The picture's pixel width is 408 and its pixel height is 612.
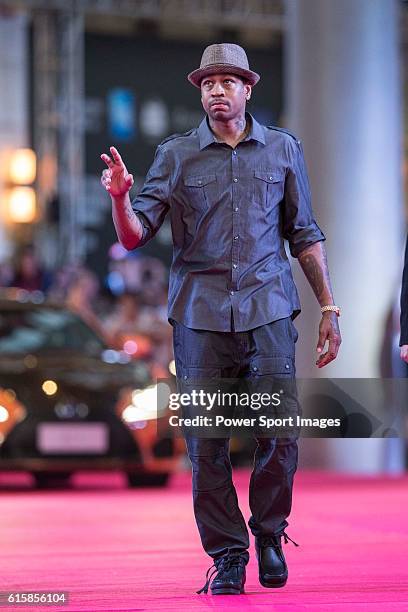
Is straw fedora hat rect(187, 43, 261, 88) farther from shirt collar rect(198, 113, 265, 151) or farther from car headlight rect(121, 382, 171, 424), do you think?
car headlight rect(121, 382, 171, 424)

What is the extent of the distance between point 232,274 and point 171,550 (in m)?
1.95

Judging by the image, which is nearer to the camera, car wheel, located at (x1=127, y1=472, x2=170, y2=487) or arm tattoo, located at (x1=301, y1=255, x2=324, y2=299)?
arm tattoo, located at (x1=301, y1=255, x2=324, y2=299)

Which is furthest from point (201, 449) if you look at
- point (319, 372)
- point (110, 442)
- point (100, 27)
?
point (100, 27)

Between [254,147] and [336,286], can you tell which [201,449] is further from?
[336,286]

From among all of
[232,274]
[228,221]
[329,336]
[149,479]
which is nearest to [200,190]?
[228,221]

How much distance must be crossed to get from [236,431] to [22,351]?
244 inches

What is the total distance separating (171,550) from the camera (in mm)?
6742

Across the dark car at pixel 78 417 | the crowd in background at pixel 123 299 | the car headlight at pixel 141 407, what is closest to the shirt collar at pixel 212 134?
the dark car at pixel 78 417

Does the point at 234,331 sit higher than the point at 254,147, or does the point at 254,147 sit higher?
the point at 254,147

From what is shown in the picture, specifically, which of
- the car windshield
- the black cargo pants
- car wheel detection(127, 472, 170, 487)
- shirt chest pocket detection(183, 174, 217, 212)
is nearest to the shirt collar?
shirt chest pocket detection(183, 174, 217, 212)

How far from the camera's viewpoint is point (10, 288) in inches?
579

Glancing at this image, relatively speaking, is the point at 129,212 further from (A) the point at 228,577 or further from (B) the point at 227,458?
(A) the point at 228,577

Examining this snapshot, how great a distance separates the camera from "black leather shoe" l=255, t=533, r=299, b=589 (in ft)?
17.0

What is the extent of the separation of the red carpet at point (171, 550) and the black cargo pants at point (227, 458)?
0.22 m
